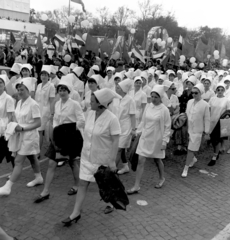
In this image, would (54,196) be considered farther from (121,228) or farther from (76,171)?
(121,228)

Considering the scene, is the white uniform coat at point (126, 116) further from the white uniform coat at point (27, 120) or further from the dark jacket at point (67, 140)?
the white uniform coat at point (27, 120)

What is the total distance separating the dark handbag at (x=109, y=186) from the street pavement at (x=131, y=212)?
447mm

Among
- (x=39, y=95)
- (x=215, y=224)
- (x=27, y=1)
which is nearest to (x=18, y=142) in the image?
(x=39, y=95)

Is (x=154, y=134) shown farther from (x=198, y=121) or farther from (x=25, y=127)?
(x=25, y=127)

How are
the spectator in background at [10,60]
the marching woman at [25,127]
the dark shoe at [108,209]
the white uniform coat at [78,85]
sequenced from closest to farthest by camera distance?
the dark shoe at [108,209] → the marching woman at [25,127] → the white uniform coat at [78,85] → the spectator in background at [10,60]

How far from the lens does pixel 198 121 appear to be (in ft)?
20.0

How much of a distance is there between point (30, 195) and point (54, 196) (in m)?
0.37

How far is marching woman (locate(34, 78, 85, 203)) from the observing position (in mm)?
4625

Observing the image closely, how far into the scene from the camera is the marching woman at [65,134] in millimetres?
4625

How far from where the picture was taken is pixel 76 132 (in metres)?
4.73

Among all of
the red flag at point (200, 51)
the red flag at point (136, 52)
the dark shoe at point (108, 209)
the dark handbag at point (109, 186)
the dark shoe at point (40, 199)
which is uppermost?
the red flag at point (200, 51)

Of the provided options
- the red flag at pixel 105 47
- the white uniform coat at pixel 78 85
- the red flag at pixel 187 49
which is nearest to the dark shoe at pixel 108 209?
the white uniform coat at pixel 78 85

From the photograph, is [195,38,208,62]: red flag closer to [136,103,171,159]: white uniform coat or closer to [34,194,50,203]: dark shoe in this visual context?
[136,103,171,159]: white uniform coat

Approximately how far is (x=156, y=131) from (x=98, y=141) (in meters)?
1.51
